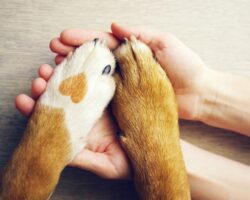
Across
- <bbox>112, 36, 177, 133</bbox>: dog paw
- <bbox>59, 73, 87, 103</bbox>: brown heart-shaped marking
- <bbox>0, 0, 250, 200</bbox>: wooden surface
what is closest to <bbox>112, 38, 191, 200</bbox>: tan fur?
<bbox>112, 36, 177, 133</bbox>: dog paw

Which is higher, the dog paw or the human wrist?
the dog paw

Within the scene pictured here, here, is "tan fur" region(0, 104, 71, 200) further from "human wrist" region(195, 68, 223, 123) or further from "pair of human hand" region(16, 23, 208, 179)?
"human wrist" region(195, 68, 223, 123)

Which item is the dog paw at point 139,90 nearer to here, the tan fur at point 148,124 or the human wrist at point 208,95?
the tan fur at point 148,124

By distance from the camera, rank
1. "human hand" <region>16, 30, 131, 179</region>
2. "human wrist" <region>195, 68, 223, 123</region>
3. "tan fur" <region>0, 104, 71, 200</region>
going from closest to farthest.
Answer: "tan fur" <region>0, 104, 71, 200</region> → "human hand" <region>16, 30, 131, 179</region> → "human wrist" <region>195, 68, 223, 123</region>

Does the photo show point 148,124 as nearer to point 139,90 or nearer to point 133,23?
point 139,90

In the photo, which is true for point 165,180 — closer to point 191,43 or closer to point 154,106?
point 154,106

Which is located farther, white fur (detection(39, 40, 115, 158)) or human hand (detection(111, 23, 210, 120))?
human hand (detection(111, 23, 210, 120))

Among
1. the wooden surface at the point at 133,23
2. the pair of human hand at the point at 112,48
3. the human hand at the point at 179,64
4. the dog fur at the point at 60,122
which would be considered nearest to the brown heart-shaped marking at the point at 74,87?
the dog fur at the point at 60,122

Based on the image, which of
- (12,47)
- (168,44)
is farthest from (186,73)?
(12,47)
